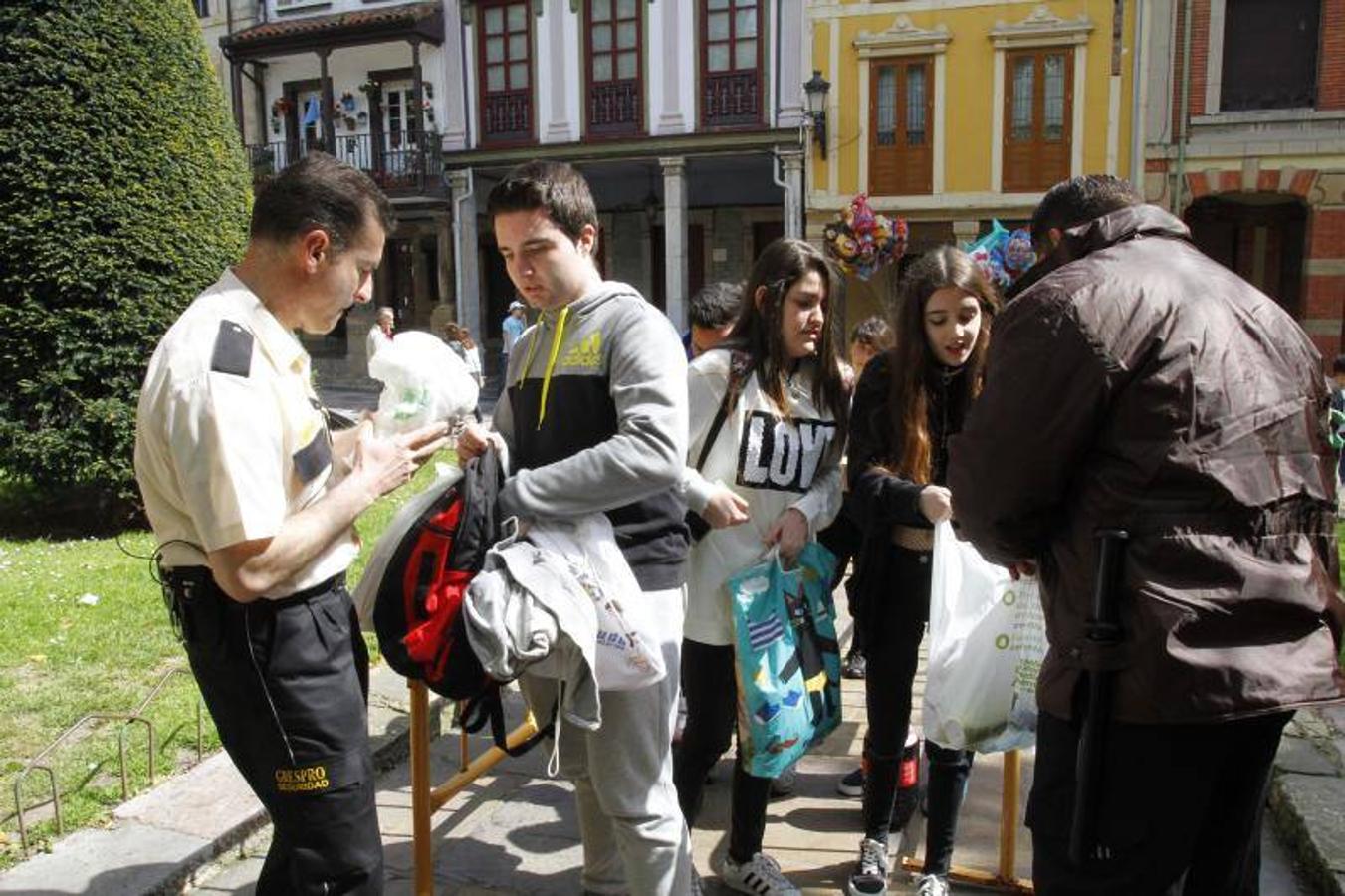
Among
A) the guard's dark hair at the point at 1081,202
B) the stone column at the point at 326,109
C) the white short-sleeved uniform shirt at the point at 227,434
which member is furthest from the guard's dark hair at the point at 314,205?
the stone column at the point at 326,109

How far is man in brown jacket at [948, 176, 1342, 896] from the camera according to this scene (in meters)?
1.75

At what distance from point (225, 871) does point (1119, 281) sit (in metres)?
2.98

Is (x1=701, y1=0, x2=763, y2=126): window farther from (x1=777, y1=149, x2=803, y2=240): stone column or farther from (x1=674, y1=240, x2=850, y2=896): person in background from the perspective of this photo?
(x1=674, y1=240, x2=850, y2=896): person in background

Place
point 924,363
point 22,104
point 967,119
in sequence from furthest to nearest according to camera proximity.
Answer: point 967,119
point 22,104
point 924,363

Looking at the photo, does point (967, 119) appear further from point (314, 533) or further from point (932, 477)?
point (314, 533)

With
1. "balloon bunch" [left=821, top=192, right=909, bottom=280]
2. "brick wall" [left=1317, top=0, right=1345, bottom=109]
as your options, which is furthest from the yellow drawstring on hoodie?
"brick wall" [left=1317, top=0, right=1345, bottom=109]

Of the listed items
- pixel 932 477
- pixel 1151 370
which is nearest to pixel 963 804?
pixel 932 477

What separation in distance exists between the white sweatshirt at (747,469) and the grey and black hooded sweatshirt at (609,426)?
36 centimetres

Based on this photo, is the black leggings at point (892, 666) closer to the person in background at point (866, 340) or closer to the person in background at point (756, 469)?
the person in background at point (756, 469)

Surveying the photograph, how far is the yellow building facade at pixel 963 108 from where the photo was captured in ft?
57.1

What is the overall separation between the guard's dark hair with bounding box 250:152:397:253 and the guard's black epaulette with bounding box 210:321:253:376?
Answer: 0.82ft

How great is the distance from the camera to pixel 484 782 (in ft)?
12.4

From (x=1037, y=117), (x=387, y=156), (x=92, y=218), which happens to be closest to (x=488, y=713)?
(x=92, y=218)

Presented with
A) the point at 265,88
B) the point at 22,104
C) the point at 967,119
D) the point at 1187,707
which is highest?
the point at 265,88
